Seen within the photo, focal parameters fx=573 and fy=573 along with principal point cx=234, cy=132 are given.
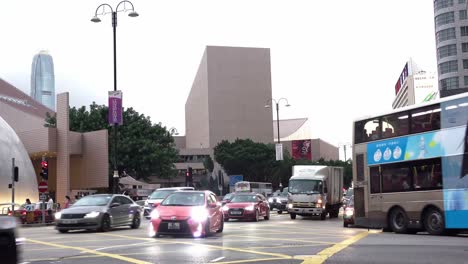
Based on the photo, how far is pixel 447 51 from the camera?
329ft

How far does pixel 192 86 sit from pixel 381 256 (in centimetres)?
14650

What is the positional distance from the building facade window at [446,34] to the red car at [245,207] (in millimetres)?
80946

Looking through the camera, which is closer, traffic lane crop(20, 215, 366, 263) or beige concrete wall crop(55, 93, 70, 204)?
traffic lane crop(20, 215, 366, 263)

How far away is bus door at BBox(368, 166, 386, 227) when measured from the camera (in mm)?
20891

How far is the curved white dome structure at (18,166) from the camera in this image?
147 feet

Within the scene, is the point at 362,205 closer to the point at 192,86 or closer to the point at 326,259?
the point at 326,259

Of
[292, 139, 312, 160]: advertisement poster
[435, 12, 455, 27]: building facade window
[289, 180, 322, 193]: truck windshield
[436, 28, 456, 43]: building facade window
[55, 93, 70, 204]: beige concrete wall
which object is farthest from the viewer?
[435, 12, 455, 27]: building facade window

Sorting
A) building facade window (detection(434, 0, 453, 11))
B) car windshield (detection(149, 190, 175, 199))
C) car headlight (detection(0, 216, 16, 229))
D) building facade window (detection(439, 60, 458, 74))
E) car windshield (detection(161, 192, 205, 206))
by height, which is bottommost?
car windshield (detection(149, 190, 175, 199))

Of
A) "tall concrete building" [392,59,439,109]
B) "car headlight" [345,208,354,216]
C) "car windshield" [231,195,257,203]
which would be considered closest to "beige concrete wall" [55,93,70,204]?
"car windshield" [231,195,257,203]

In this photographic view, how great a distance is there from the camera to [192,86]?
156750 mm

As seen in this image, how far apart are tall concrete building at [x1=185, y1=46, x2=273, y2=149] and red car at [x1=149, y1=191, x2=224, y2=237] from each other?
395 feet

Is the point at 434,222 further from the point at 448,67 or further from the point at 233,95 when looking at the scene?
the point at 233,95

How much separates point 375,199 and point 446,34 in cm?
8794

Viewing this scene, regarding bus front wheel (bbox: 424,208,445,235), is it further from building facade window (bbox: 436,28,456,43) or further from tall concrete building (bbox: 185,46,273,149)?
tall concrete building (bbox: 185,46,273,149)
